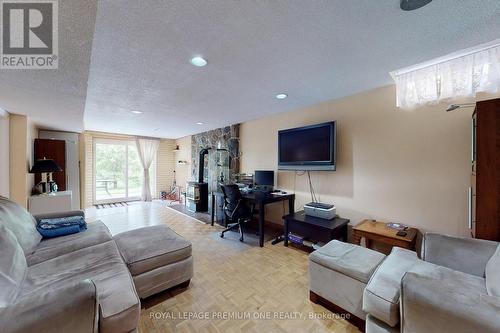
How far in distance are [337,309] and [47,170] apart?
447 cm

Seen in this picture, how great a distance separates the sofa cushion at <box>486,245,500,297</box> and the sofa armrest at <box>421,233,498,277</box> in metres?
0.19

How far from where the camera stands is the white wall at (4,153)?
270 centimetres

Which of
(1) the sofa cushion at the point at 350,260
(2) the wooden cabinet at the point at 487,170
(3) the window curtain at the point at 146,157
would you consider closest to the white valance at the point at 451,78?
(2) the wooden cabinet at the point at 487,170

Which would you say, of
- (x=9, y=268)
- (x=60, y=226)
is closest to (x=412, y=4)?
(x=9, y=268)

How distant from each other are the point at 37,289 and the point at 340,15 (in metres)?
2.60

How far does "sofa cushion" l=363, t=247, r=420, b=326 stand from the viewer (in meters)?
1.17

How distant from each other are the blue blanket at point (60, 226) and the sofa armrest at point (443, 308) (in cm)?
297

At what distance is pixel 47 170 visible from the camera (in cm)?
317

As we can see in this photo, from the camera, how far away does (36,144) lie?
372cm

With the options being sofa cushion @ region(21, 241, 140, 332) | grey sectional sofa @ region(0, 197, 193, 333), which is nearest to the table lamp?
grey sectional sofa @ region(0, 197, 193, 333)

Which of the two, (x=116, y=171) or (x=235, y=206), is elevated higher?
(x=116, y=171)

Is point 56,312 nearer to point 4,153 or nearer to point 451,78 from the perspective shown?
point 4,153

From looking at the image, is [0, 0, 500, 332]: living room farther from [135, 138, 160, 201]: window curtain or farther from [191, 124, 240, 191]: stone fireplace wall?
[135, 138, 160, 201]: window curtain

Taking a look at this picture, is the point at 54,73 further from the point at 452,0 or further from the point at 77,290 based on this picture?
the point at 452,0
